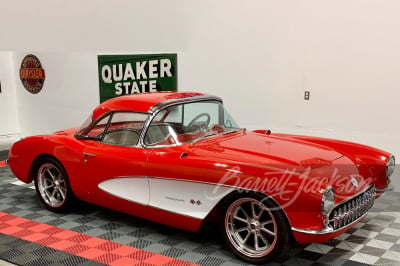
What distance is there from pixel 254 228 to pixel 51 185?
2287 mm

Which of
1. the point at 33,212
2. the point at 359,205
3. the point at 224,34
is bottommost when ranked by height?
the point at 33,212

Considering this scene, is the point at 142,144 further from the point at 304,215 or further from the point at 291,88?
the point at 291,88

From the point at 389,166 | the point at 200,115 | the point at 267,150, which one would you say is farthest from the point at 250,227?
the point at 389,166

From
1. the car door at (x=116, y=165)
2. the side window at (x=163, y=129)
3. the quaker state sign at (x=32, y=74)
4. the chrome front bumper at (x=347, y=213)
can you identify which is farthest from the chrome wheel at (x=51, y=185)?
the quaker state sign at (x=32, y=74)

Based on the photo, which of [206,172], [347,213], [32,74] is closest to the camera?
[347,213]

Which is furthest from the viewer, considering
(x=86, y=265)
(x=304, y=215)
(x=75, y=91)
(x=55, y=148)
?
(x=75, y=91)

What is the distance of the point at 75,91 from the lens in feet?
24.5

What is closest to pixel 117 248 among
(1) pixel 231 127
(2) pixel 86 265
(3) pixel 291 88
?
(2) pixel 86 265

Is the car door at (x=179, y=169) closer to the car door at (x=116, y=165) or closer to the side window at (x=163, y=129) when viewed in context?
the side window at (x=163, y=129)

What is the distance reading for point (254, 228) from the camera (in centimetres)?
292

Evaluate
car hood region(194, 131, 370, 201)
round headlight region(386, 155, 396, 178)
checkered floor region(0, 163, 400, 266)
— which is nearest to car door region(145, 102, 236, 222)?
car hood region(194, 131, 370, 201)

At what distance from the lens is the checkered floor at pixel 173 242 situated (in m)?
3.00

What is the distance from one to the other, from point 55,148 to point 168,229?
1.38m

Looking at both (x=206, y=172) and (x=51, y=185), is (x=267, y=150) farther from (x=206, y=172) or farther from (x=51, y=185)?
(x=51, y=185)
